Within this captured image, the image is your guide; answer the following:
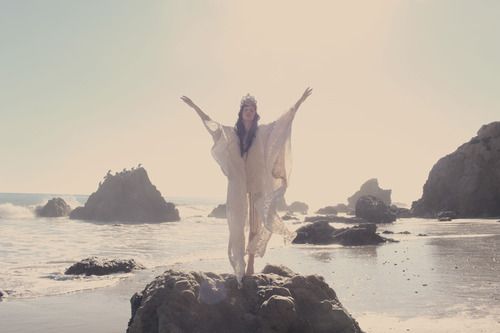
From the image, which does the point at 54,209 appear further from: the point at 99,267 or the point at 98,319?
the point at 98,319

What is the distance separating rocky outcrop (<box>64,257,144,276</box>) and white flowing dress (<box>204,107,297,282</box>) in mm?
8884

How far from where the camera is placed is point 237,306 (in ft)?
22.7

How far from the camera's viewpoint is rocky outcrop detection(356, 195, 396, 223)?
4495 centimetres

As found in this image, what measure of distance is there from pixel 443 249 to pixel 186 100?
1497 cm

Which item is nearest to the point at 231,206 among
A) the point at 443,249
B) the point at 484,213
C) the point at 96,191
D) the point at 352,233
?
the point at 443,249

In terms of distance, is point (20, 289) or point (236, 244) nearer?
point (236, 244)

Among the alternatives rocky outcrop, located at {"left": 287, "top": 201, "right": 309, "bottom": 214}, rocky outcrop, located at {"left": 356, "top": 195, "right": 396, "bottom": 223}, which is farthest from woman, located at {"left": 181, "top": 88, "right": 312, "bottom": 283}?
rocky outcrop, located at {"left": 287, "top": 201, "right": 309, "bottom": 214}

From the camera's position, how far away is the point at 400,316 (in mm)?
8922

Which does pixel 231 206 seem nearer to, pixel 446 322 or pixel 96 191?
pixel 446 322

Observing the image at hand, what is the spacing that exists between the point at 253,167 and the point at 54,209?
61.9 meters

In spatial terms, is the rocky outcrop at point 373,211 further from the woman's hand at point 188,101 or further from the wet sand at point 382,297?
the woman's hand at point 188,101

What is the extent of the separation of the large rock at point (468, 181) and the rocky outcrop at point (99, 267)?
42.5 meters

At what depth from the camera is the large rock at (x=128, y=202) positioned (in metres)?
61.4

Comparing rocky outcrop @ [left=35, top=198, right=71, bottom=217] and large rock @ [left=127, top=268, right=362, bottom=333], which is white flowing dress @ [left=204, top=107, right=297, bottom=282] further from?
rocky outcrop @ [left=35, top=198, right=71, bottom=217]
